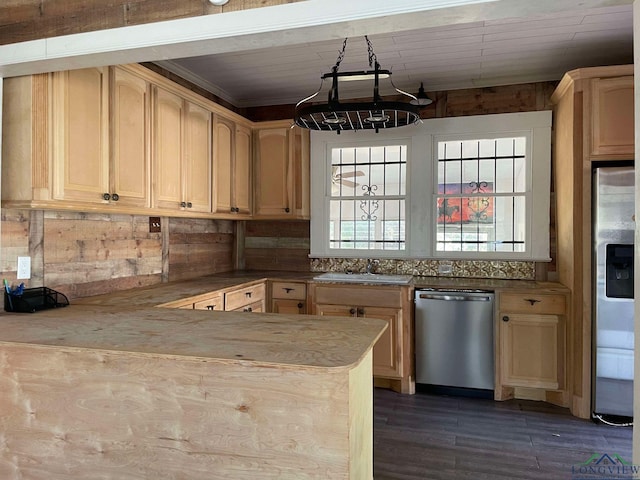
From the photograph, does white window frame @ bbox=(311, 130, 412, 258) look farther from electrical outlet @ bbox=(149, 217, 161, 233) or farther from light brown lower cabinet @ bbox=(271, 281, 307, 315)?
electrical outlet @ bbox=(149, 217, 161, 233)

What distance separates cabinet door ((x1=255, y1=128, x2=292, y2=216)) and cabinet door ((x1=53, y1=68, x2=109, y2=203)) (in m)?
1.88

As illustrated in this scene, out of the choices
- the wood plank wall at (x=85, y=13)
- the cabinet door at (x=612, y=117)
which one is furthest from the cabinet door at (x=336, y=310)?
the wood plank wall at (x=85, y=13)

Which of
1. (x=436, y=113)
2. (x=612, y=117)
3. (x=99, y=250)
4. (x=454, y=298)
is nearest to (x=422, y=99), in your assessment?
(x=436, y=113)

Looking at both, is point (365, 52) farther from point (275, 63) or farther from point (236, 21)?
point (236, 21)

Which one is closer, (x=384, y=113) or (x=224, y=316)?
(x=224, y=316)

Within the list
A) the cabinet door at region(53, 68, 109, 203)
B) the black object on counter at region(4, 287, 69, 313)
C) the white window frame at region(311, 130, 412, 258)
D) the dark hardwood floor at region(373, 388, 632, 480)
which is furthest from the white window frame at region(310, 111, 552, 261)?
the black object on counter at region(4, 287, 69, 313)

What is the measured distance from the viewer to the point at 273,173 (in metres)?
4.21

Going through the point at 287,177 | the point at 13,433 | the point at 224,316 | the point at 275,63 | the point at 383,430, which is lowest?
the point at 383,430

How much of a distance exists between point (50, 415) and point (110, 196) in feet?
4.07

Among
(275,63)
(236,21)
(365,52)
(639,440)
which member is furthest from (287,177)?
(639,440)

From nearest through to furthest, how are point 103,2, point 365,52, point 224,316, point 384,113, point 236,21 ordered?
point 236,21, point 103,2, point 224,316, point 384,113, point 365,52

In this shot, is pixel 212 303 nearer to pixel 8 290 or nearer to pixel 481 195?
pixel 8 290

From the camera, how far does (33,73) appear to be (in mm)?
2078

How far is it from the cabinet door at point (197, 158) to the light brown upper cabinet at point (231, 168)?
10 centimetres
